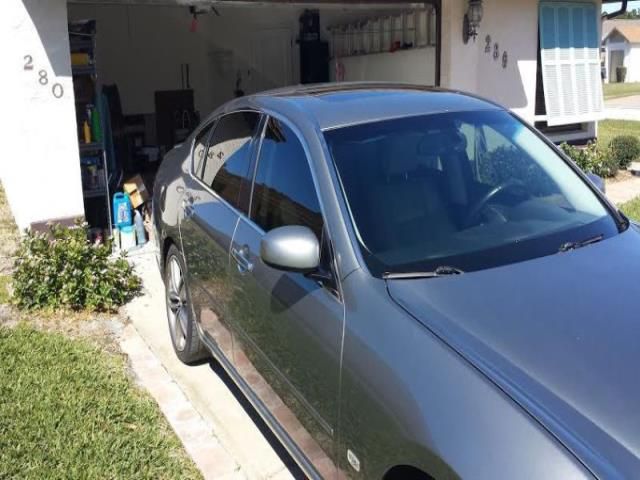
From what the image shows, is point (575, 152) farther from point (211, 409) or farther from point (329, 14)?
point (211, 409)

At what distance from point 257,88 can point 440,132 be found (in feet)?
36.6

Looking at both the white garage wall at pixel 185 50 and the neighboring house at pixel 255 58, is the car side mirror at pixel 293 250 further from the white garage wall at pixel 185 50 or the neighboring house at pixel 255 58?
the white garage wall at pixel 185 50

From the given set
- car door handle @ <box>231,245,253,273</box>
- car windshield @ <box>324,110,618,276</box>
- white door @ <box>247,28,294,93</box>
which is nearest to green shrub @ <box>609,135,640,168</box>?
white door @ <box>247,28,294,93</box>

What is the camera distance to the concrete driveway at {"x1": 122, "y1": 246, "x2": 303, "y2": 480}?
3.15m

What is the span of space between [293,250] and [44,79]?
14.7ft

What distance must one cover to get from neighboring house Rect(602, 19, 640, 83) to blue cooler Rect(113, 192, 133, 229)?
5762 cm

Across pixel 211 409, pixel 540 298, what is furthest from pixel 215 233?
pixel 540 298

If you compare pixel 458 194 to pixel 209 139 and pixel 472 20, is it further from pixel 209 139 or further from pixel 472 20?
pixel 472 20

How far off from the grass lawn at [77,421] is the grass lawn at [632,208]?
5768mm

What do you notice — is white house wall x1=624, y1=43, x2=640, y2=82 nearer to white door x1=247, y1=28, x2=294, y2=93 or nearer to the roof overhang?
white door x1=247, y1=28, x2=294, y2=93

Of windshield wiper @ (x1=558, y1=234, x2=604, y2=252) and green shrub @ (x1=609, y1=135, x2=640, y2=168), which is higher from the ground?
green shrub @ (x1=609, y1=135, x2=640, y2=168)

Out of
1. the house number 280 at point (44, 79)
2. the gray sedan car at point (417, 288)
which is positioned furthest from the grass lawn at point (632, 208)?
the house number 280 at point (44, 79)

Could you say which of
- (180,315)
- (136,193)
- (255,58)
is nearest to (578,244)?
(180,315)

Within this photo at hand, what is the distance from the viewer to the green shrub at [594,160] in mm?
9055
